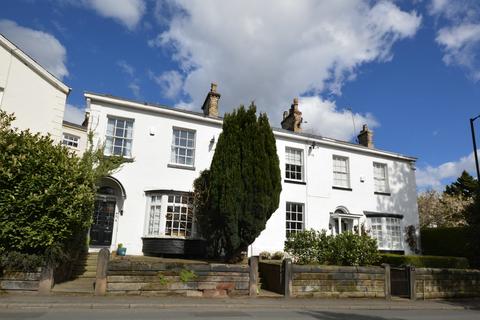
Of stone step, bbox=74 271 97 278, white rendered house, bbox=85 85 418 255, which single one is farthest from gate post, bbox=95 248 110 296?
white rendered house, bbox=85 85 418 255

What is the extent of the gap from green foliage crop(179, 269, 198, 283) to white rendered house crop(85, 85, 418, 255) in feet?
18.0

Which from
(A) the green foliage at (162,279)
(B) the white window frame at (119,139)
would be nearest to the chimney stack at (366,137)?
(B) the white window frame at (119,139)

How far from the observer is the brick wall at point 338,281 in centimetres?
1230

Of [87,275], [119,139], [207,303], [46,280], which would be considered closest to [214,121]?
[119,139]

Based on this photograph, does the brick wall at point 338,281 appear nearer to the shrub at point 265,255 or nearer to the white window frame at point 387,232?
the shrub at point 265,255

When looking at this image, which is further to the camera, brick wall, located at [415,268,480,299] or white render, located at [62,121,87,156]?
white render, located at [62,121,87,156]

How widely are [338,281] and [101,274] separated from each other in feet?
25.6

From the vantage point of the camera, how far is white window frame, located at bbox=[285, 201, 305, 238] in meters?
20.1

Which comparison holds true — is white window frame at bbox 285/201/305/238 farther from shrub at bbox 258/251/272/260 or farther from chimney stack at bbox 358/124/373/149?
chimney stack at bbox 358/124/373/149

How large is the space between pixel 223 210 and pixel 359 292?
5.82 m

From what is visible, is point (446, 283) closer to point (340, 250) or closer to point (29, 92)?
point (340, 250)

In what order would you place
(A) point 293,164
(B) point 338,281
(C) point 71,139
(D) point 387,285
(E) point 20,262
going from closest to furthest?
1. (E) point 20,262
2. (B) point 338,281
3. (D) point 387,285
4. (C) point 71,139
5. (A) point 293,164

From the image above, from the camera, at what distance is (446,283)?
14406mm

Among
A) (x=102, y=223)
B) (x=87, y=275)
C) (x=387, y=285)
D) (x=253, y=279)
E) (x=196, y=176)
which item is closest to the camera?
(x=253, y=279)
